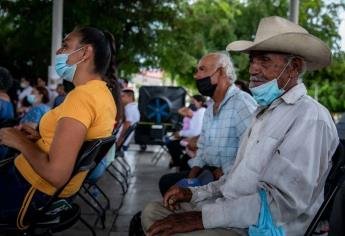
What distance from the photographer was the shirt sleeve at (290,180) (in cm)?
217

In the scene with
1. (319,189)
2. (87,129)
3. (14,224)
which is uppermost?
(87,129)

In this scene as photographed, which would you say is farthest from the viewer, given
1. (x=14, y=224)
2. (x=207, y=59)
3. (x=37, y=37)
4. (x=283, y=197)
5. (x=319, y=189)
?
(x=37, y=37)

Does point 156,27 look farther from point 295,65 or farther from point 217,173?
point 295,65

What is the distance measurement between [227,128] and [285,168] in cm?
165

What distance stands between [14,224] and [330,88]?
23208mm

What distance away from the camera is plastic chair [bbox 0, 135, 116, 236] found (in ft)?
8.85

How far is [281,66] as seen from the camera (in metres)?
2.53

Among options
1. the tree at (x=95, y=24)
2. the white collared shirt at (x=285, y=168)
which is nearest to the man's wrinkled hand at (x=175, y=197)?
the white collared shirt at (x=285, y=168)

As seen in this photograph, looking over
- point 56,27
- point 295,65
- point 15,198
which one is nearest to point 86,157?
point 15,198

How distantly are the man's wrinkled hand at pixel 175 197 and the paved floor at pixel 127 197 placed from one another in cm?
205

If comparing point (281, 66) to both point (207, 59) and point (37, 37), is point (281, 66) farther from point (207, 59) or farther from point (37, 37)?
point (37, 37)

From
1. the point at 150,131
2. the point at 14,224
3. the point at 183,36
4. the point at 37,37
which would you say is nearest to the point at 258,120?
the point at 14,224

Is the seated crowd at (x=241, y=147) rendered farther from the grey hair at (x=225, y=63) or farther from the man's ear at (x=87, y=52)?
the grey hair at (x=225, y=63)

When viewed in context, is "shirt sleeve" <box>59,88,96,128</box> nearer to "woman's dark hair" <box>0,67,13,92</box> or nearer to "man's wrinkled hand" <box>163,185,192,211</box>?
"man's wrinkled hand" <box>163,185,192,211</box>
